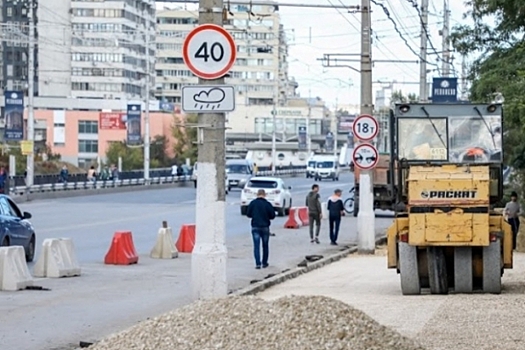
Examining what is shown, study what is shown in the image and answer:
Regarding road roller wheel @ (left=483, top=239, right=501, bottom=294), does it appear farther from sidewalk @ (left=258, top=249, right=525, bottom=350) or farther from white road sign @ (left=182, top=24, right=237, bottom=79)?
white road sign @ (left=182, top=24, right=237, bottom=79)

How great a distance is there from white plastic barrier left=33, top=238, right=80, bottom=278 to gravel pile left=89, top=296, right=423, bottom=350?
1285 centimetres

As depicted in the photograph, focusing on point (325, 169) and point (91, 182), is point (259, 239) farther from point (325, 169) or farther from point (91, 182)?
point (325, 169)

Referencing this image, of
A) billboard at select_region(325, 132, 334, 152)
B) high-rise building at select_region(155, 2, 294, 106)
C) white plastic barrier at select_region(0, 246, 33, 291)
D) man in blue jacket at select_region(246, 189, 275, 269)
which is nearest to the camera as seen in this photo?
white plastic barrier at select_region(0, 246, 33, 291)

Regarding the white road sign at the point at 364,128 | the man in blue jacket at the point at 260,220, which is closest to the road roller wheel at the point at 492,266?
the man in blue jacket at the point at 260,220

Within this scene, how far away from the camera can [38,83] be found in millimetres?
115875

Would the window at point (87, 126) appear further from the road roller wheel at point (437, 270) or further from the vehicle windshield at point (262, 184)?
the road roller wheel at point (437, 270)

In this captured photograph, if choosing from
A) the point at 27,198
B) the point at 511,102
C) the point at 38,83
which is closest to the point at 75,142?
the point at 38,83

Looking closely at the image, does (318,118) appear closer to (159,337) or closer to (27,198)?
(27,198)

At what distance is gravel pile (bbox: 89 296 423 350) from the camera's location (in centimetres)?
1035

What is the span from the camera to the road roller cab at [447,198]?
788 inches

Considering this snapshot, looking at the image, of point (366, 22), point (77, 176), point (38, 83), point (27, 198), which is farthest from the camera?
point (38, 83)

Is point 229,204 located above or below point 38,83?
below

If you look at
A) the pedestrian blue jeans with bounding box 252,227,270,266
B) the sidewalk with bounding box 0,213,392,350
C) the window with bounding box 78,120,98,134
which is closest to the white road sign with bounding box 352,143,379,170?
the sidewalk with bounding box 0,213,392,350

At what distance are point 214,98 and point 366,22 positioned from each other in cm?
1905
